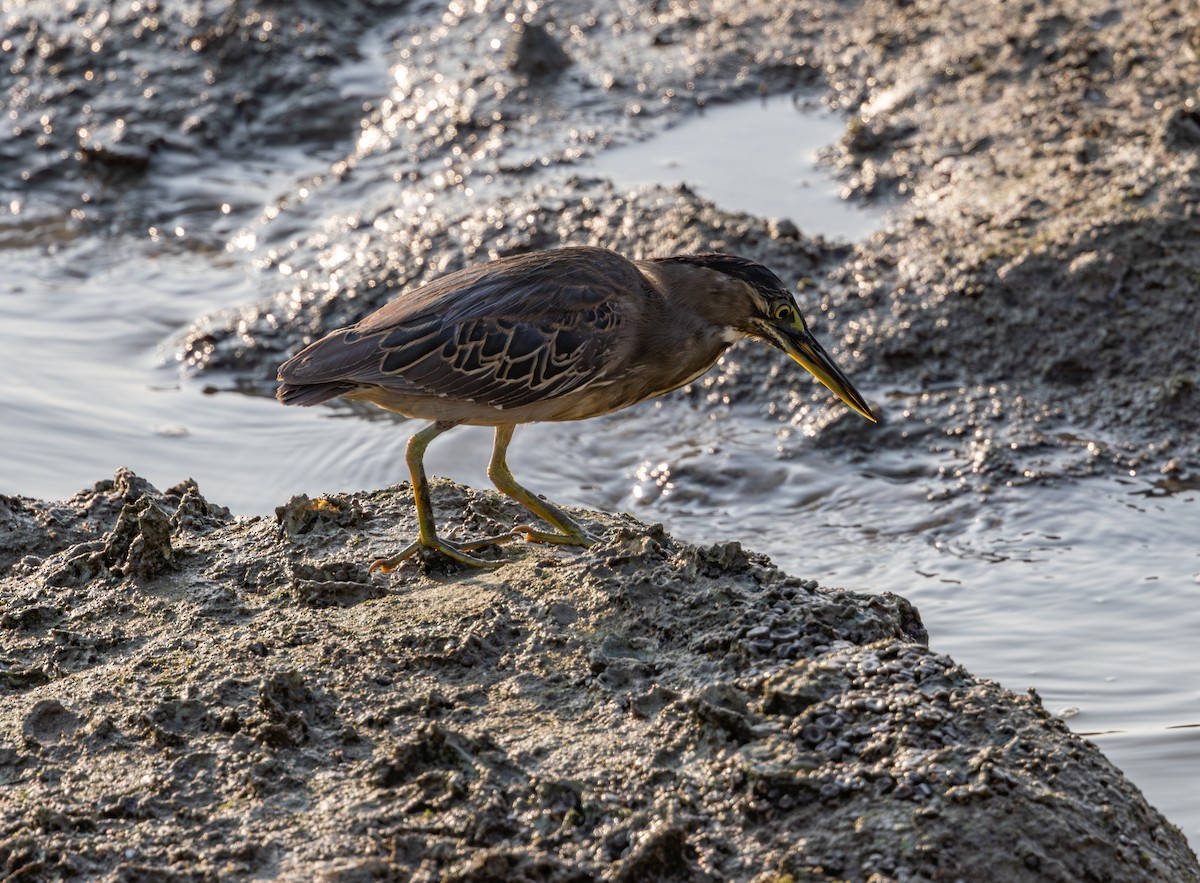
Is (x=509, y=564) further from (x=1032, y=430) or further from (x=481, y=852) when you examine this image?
(x=1032, y=430)

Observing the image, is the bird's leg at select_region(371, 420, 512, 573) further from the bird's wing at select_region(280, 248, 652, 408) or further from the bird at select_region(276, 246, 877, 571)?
the bird's wing at select_region(280, 248, 652, 408)

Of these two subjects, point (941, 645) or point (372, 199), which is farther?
point (372, 199)

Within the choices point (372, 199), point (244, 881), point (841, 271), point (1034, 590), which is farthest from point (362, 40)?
point (244, 881)

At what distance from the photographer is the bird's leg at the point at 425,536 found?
4.32 metres

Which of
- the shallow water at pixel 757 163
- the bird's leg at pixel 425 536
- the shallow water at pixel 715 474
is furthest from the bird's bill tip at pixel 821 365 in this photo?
the shallow water at pixel 757 163

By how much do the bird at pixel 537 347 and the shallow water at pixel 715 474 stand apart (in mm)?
919

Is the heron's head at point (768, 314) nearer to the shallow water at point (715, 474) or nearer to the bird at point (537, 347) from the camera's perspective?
the bird at point (537, 347)

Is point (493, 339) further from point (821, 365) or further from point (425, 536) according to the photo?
point (821, 365)

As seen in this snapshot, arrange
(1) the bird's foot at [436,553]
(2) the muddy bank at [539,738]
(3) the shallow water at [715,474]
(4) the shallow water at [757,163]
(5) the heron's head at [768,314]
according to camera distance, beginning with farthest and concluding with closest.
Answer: (4) the shallow water at [757,163] < (5) the heron's head at [768,314] < (3) the shallow water at [715,474] < (1) the bird's foot at [436,553] < (2) the muddy bank at [539,738]

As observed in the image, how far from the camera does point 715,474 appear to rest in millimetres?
6402

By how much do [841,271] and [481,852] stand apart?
4907 millimetres

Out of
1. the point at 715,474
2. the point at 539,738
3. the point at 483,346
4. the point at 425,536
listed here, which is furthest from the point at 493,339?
the point at 715,474

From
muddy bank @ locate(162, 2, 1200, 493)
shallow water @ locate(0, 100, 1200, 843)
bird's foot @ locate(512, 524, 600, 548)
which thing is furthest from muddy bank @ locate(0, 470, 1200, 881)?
muddy bank @ locate(162, 2, 1200, 493)

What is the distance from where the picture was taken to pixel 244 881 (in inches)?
114
